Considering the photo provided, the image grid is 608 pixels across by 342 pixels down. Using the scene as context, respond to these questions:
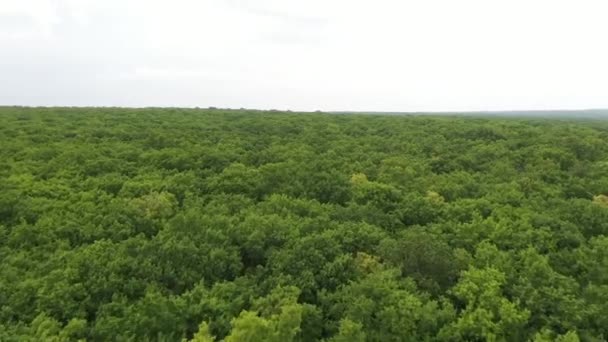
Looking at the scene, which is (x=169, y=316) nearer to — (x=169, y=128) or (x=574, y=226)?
(x=574, y=226)

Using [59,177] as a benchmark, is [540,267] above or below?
below

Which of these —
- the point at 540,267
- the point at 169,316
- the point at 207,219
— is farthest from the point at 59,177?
the point at 540,267

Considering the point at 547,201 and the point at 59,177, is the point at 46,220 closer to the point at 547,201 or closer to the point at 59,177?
the point at 59,177

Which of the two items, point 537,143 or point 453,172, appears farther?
point 537,143

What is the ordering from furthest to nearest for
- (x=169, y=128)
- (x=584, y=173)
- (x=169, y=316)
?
1. (x=169, y=128)
2. (x=584, y=173)
3. (x=169, y=316)

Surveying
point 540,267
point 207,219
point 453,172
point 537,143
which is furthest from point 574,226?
point 537,143

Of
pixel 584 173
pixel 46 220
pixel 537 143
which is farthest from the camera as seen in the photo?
pixel 537 143
